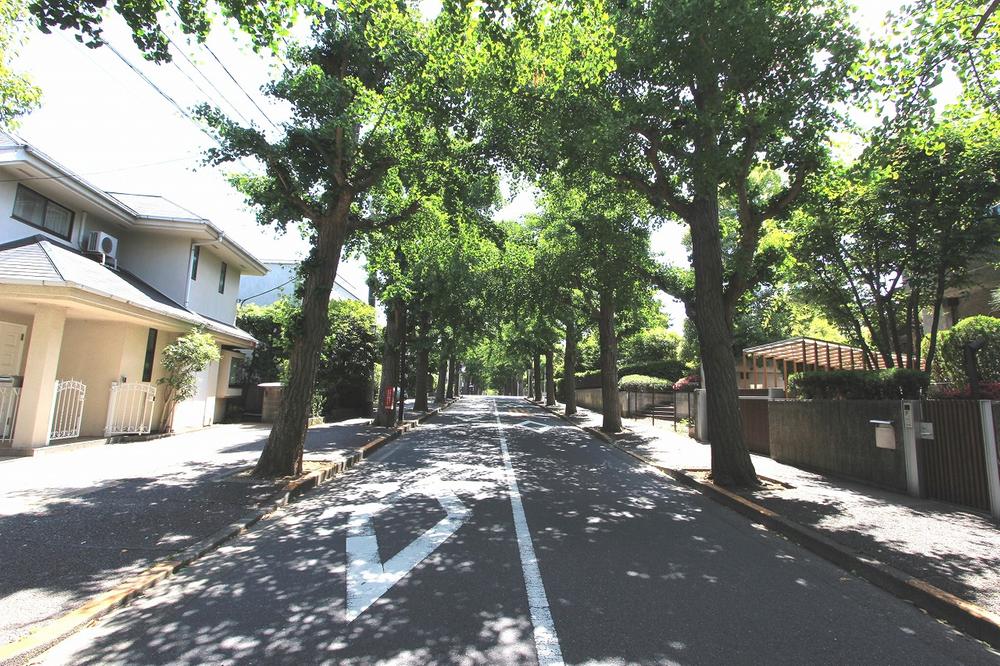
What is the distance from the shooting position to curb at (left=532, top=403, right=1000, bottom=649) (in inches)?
161

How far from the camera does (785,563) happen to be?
5605 millimetres

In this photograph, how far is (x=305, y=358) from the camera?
9805 mm

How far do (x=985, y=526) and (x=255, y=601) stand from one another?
326 inches

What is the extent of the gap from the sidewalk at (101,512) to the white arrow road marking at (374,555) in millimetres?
1592

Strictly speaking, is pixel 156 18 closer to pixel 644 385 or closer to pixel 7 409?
pixel 7 409

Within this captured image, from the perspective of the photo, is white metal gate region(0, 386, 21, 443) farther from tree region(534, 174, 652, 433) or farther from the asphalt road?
tree region(534, 174, 652, 433)

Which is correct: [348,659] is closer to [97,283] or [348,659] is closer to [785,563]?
[785,563]

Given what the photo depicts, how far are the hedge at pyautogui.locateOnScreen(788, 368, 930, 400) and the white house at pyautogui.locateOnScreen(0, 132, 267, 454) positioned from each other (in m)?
14.5

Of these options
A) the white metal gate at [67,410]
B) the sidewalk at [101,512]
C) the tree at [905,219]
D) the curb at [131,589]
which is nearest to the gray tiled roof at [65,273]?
the white metal gate at [67,410]

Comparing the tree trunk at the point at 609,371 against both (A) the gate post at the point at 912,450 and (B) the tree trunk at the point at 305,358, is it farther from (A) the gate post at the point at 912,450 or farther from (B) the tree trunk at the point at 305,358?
(B) the tree trunk at the point at 305,358

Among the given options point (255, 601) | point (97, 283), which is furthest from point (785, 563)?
point (97, 283)

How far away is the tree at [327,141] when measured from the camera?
909cm

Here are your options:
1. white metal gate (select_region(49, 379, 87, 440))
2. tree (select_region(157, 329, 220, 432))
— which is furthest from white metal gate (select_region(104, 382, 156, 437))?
white metal gate (select_region(49, 379, 87, 440))

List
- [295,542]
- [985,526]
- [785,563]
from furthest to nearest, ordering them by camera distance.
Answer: [985,526], [295,542], [785,563]
